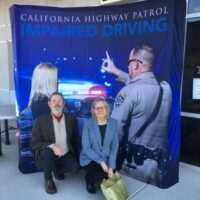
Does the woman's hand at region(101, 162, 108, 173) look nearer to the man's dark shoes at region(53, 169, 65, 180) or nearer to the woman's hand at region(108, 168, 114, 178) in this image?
the woman's hand at region(108, 168, 114, 178)

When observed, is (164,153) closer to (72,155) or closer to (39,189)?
(72,155)

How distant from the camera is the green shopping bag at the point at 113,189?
247 cm

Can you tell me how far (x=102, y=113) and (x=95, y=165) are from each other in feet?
1.81

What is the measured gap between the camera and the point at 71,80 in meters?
3.28

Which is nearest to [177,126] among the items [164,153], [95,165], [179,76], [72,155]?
[164,153]

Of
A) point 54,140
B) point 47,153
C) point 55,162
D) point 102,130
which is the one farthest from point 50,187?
point 102,130

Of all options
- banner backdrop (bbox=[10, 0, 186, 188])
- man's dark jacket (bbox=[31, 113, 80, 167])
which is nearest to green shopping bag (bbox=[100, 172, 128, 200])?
banner backdrop (bbox=[10, 0, 186, 188])

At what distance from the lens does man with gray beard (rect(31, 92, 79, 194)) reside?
2.82m

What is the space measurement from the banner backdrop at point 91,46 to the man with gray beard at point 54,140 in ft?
1.19

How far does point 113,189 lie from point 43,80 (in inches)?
59.5

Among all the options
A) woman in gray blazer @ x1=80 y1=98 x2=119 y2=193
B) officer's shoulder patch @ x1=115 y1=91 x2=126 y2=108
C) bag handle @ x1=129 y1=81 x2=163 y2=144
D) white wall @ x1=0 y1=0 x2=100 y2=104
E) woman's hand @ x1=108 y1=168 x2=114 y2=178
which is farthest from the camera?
white wall @ x1=0 y1=0 x2=100 y2=104

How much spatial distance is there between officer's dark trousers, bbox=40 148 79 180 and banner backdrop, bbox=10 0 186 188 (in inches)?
23.9

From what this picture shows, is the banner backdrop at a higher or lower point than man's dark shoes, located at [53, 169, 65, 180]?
higher

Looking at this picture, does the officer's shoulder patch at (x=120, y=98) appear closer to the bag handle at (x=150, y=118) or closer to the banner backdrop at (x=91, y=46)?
the banner backdrop at (x=91, y=46)
